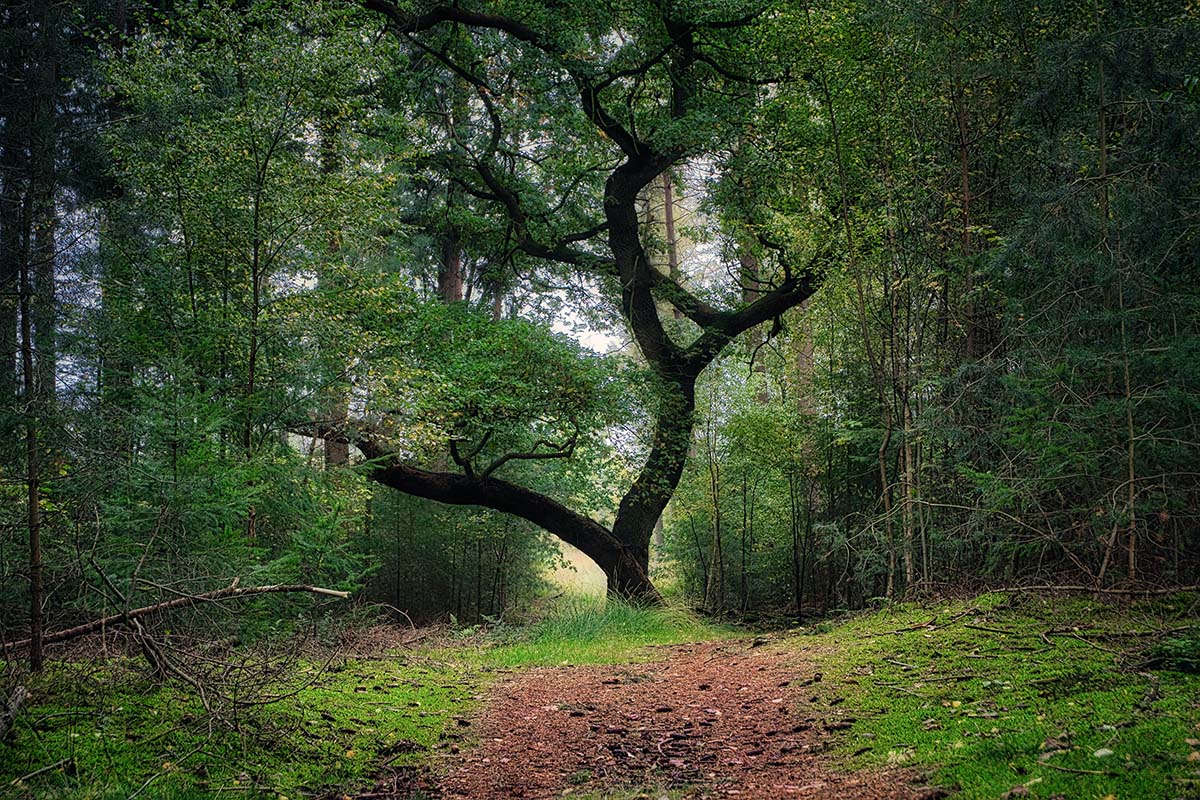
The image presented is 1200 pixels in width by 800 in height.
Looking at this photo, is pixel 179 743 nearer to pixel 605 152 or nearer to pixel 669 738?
pixel 669 738

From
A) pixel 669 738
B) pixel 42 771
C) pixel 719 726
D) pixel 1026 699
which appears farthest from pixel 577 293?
pixel 42 771

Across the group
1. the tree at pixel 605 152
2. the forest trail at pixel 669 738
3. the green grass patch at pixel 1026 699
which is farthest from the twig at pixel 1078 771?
the tree at pixel 605 152

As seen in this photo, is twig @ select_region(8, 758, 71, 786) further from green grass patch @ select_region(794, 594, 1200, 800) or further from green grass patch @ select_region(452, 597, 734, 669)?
green grass patch @ select_region(452, 597, 734, 669)

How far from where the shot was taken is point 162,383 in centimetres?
589

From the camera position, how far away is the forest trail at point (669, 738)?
329 centimetres

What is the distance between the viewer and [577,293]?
542 inches

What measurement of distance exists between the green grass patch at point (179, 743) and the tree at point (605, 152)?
18.8 feet

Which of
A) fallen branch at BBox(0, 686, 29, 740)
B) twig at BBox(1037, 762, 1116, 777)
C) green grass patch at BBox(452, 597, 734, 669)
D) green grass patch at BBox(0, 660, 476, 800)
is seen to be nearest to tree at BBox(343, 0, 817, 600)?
green grass patch at BBox(452, 597, 734, 669)

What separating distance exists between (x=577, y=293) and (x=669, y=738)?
10295mm

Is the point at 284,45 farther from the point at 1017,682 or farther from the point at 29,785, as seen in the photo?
the point at 1017,682

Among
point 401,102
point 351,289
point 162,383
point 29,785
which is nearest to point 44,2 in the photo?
point 162,383

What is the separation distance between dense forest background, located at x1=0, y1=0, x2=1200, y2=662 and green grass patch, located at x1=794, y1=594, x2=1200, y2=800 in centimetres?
71

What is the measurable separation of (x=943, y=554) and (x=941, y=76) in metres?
4.24

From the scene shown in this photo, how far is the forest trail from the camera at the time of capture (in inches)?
130
